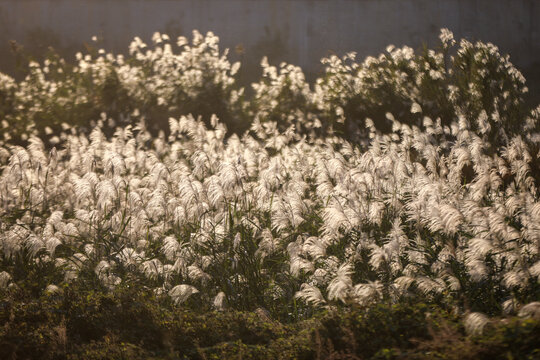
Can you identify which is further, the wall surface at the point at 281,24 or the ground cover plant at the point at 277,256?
the wall surface at the point at 281,24

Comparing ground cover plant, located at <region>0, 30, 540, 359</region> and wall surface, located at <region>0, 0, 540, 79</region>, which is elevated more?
wall surface, located at <region>0, 0, 540, 79</region>

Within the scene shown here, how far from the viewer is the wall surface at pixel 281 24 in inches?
634

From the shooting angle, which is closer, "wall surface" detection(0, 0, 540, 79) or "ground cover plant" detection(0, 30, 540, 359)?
"ground cover plant" detection(0, 30, 540, 359)

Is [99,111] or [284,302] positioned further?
[99,111]

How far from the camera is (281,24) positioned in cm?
1770

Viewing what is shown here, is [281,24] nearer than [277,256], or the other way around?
[277,256]

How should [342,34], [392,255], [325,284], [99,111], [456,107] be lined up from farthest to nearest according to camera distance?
[342,34], [99,111], [456,107], [325,284], [392,255]

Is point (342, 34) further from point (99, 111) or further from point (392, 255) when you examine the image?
point (392, 255)

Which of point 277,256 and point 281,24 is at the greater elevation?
point 281,24

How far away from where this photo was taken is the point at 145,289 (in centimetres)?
481

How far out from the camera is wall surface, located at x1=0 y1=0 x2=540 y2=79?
16094 mm

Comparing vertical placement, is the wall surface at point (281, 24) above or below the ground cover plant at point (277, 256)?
above

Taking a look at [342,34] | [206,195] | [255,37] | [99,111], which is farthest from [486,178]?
[255,37]

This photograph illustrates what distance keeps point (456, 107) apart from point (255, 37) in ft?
33.0
